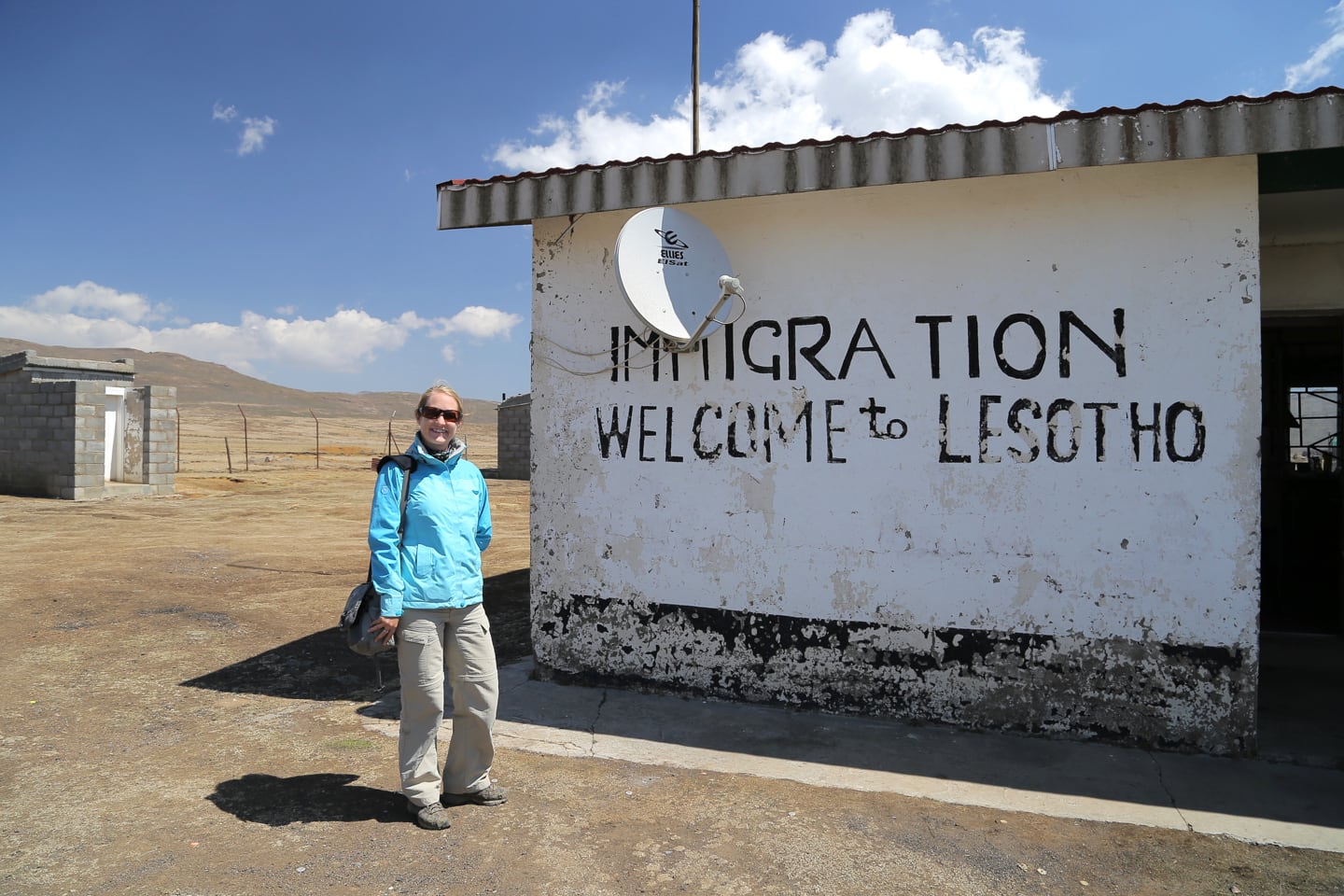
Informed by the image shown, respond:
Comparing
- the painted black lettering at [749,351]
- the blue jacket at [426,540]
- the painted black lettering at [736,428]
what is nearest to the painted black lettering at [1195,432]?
the painted black lettering at [749,351]

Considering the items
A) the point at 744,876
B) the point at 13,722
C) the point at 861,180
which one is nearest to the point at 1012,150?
the point at 861,180

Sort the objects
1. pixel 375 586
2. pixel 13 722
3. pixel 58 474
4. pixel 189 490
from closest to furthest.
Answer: pixel 375 586, pixel 13 722, pixel 58 474, pixel 189 490

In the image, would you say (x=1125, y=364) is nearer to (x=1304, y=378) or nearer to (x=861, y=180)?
(x=861, y=180)

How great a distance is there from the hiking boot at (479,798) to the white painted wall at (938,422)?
1699 millimetres

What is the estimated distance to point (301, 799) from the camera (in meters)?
3.74

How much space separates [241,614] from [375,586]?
15.4 feet

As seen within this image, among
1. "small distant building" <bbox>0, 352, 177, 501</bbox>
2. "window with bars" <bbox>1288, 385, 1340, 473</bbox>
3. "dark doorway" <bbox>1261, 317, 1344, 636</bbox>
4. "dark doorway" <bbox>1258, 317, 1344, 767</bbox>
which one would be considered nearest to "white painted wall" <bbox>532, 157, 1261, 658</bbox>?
"dark doorway" <bbox>1258, 317, 1344, 767</bbox>

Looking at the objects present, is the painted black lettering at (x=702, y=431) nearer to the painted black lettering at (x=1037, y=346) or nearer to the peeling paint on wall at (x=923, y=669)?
the peeling paint on wall at (x=923, y=669)

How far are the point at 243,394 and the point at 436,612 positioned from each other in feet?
369

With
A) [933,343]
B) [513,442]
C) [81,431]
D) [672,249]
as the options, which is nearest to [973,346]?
[933,343]

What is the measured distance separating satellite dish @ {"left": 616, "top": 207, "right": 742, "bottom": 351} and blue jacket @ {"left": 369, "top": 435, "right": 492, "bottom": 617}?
150 centimetres

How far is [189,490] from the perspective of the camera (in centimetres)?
1986

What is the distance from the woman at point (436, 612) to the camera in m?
3.49

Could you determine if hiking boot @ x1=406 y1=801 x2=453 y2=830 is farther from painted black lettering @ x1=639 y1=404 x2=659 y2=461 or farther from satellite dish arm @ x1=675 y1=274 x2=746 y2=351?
satellite dish arm @ x1=675 y1=274 x2=746 y2=351
